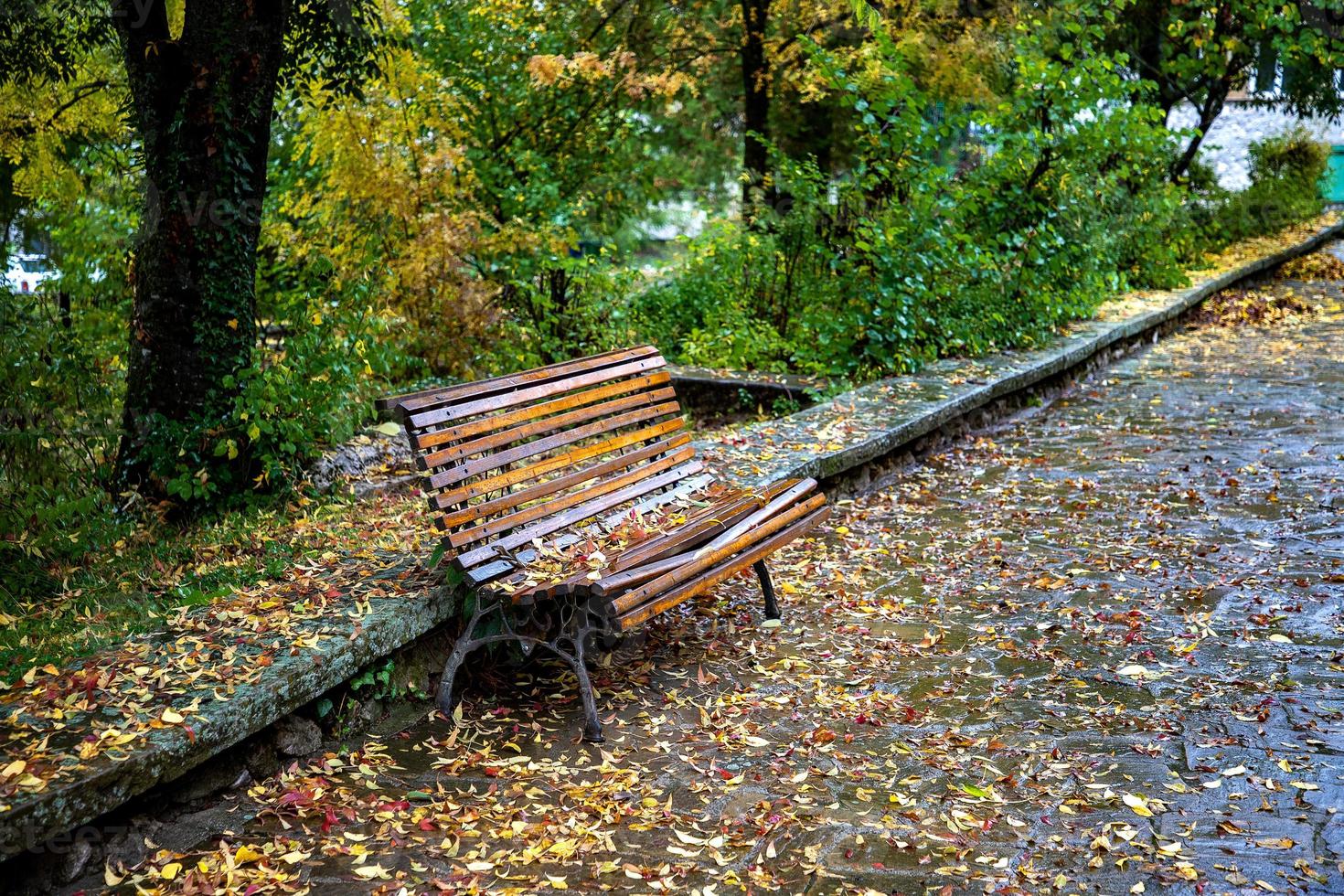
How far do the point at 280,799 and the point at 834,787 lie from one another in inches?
66.4

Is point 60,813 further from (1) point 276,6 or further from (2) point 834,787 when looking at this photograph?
(1) point 276,6

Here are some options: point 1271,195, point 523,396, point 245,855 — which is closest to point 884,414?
point 523,396

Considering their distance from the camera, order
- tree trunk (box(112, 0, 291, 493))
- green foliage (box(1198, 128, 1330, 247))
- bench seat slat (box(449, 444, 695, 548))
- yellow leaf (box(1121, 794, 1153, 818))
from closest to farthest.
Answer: yellow leaf (box(1121, 794, 1153, 818)), bench seat slat (box(449, 444, 695, 548)), tree trunk (box(112, 0, 291, 493)), green foliage (box(1198, 128, 1330, 247))

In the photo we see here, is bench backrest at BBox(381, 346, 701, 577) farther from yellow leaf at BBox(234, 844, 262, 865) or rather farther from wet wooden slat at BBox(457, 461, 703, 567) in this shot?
yellow leaf at BBox(234, 844, 262, 865)

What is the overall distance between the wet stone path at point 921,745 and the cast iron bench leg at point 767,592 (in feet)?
0.33

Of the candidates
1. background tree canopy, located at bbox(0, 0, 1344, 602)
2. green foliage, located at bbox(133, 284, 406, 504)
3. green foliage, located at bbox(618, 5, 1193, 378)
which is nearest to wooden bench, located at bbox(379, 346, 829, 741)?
green foliage, located at bbox(133, 284, 406, 504)

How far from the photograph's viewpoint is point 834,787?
3584mm

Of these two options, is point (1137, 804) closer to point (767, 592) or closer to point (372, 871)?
point (767, 592)

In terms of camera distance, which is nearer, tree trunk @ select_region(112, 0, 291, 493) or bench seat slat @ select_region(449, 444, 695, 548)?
bench seat slat @ select_region(449, 444, 695, 548)

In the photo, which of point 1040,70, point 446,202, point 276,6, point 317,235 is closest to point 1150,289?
point 1040,70

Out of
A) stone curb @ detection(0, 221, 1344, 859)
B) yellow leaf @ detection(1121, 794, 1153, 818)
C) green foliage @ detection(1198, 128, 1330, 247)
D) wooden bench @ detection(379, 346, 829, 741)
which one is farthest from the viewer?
green foliage @ detection(1198, 128, 1330, 247)

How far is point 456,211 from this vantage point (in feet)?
30.1

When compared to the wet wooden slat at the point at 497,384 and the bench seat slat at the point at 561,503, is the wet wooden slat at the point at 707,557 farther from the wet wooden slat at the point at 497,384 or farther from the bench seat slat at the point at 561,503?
the wet wooden slat at the point at 497,384

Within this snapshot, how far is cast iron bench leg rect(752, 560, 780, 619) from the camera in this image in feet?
16.3
